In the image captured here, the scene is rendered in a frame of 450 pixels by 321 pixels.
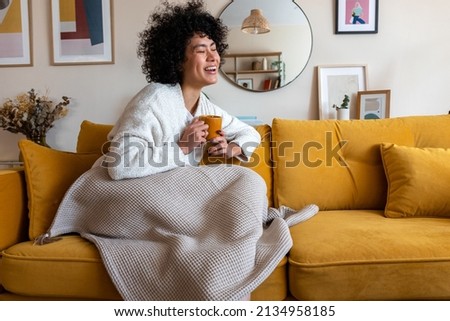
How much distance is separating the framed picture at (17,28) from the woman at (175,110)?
110 centimetres

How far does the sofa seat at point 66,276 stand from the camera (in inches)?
47.3

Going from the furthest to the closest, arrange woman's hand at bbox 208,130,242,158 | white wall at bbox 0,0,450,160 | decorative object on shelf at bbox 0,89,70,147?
white wall at bbox 0,0,450,160 → decorative object on shelf at bbox 0,89,70,147 → woman's hand at bbox 208,130,242,158

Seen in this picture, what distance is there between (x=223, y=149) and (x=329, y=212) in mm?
547

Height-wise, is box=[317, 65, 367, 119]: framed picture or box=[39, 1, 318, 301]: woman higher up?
box=[317, 65, 367, 119]: framed picture

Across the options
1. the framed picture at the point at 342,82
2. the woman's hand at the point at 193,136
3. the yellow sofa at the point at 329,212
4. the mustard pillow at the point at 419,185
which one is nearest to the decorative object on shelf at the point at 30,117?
the yellow sofa at the point at 329,212

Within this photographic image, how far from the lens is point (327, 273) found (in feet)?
3.89

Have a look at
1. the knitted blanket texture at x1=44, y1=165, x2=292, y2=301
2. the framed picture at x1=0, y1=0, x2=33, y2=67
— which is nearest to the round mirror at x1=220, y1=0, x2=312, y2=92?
the knitted blanket texture at x1=44, y1=165, x2=292, y2=301

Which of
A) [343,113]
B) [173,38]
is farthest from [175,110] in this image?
[343,113]

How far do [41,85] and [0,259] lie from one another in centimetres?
156

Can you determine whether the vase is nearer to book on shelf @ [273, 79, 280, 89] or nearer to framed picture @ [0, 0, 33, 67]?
book on shelf @ [273, 79, 280, 89]

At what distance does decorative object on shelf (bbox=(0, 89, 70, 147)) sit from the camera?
2.34 metres

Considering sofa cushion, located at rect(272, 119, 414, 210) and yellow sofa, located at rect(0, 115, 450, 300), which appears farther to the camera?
sofa cushion, located at rect(272, 119, 414, 210)
